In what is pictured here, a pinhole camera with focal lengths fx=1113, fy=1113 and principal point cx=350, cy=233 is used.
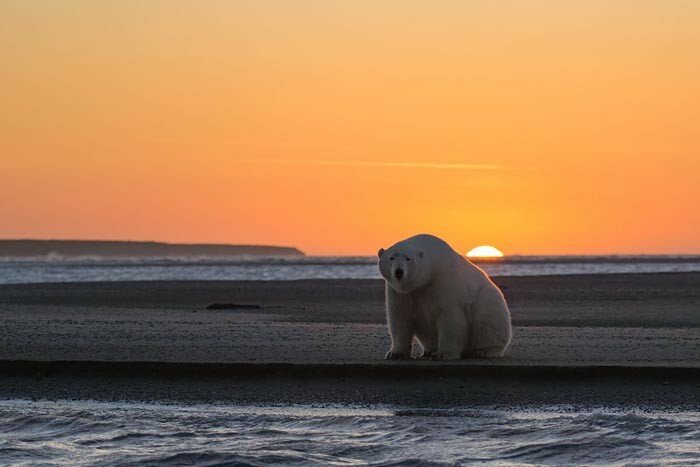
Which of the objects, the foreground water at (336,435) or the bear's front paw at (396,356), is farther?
the bear's front paw at (396,356)

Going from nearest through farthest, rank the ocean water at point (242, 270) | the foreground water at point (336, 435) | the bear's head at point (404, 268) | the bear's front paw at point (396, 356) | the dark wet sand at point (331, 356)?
the foreground water at point (336, 435) → the dark wet sand at point (331, 356) → the bear's head at point (404, 268) → the bear's front paw at point (396, 356) → the ocean water at point (242, 270)

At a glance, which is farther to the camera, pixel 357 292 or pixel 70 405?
pixel 357 292

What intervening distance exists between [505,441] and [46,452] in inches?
138

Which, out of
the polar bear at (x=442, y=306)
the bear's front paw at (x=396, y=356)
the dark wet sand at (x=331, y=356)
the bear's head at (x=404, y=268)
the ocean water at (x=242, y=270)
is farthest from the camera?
the ocean water at (x=242, y=270)

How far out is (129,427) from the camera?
9.28 m

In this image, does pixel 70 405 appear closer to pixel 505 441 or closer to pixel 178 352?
pixel 178 352

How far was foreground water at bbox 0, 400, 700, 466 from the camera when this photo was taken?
8062mm

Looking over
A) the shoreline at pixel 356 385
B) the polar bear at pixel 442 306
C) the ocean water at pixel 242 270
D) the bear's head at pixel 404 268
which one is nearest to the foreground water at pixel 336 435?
the shoreline at pixel 356 385

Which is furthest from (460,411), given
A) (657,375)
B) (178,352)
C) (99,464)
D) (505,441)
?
(178,352)

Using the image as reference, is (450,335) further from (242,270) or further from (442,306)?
(242,270)

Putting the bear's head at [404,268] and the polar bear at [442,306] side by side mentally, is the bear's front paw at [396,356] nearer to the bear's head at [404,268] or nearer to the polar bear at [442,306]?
the polar bear at [442,306]

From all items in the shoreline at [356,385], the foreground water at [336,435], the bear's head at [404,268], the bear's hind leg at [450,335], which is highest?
the bear's head at [404,268]

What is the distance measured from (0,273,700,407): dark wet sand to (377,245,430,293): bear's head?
2.86 ft

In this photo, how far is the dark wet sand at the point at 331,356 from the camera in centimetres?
1072
